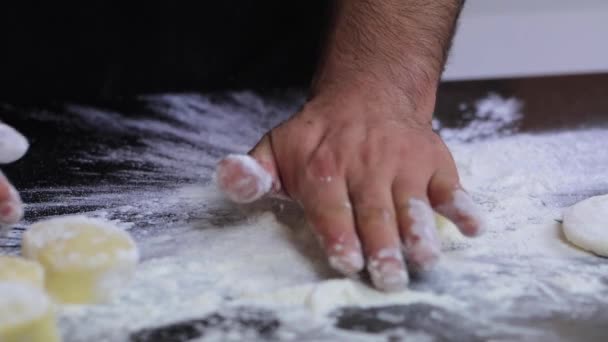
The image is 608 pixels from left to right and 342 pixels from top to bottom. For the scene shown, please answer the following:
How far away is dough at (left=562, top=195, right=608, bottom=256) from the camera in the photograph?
0.86 metres

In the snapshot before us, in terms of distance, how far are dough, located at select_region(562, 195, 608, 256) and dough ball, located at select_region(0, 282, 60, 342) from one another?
2.02ft

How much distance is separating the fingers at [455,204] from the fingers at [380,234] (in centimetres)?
5

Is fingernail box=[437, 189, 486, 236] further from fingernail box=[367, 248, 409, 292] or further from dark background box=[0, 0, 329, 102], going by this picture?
dark background box=[0, 0, 329, 102]

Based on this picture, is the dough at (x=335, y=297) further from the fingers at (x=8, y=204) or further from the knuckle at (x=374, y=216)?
the fingers at (x=8, y=204)

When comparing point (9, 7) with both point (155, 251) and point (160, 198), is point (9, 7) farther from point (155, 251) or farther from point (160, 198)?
point (155, 251)

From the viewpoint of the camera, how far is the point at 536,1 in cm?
223

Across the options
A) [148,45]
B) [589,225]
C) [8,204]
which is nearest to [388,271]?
[589,225]

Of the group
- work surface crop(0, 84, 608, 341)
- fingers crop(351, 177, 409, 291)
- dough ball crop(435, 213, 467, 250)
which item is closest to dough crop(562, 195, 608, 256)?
work surface crop(0, 84, 608, 341)

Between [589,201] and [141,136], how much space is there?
78cm

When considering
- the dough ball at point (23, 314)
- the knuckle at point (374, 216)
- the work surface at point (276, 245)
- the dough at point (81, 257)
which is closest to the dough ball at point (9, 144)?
the work surface at point (276, 245)

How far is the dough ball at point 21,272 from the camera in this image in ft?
2.22

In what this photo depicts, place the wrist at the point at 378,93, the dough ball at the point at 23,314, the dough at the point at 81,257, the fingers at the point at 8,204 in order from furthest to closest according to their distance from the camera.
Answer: the wrist at the point at 378,93
the fingers at the point at 8,204
the dough at the point at 81,257
the dough ball at the point at 23,314

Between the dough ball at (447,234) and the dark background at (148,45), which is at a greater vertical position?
the dark background at (148,45)

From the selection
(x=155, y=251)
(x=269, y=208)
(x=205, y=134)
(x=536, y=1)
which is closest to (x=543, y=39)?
(x=536, y=1)
